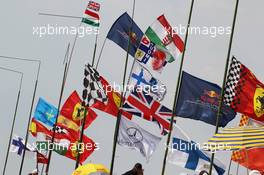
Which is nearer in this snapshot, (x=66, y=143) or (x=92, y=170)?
(x=92, y=170)

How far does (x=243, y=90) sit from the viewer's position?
19266mm

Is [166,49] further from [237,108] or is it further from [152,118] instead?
[237,108]

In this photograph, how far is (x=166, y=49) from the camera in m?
23.0

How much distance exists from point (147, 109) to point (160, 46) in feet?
8.08

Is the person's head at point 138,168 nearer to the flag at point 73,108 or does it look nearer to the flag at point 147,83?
the flag at point 147,83

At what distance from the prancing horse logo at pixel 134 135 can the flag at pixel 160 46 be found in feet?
8.51

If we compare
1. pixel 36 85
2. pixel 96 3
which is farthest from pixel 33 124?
pixel 96 3

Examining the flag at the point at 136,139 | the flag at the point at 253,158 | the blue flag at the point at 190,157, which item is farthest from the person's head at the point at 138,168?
the flag at the point at 136,139

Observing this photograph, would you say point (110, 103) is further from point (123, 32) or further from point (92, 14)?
point (92, 14)

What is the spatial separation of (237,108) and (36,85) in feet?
68.0

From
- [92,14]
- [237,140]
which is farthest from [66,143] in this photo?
[237,140]

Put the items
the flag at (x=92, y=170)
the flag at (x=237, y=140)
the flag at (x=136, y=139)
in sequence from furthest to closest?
the flag at (x=136, y=139) → the flag at (x=237, y=140) → the flag at (x=92, y=170)

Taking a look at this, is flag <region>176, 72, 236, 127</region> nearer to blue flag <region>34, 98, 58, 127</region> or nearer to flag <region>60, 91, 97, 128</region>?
flag <region>60, 91, 97, 128</region>

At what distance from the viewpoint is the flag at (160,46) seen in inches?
900
